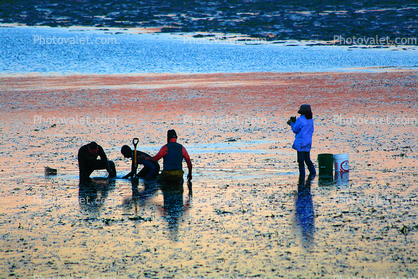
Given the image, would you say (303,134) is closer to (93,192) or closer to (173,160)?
(173,160)

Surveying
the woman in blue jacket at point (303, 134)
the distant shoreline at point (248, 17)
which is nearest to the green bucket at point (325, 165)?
the woman in blue jacket at point (303, 134)

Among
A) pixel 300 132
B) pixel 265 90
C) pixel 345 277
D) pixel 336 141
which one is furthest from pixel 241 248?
pixel 265 90

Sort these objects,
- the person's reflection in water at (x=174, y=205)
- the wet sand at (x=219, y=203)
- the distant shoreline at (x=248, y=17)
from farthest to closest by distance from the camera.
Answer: the distant shoreline at (x=248, y=17) → the person's reflection in water at (x=174, y=205) → the wet sand at (x=219, y=203)

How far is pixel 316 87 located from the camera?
35969mm

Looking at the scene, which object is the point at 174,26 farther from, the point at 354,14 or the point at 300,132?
the point at 300,132

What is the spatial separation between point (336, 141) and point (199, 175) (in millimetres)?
6151

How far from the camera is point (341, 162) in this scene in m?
12.8

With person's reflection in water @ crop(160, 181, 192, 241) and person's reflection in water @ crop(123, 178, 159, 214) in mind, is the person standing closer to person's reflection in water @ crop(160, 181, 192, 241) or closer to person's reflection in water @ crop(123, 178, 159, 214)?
person's reflection in water @ crop(123, 178, 159, 214)

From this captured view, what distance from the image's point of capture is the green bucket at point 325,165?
1288 cm

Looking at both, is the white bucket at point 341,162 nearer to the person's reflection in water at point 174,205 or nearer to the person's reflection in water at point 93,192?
the person's reflection in water at point 174,205

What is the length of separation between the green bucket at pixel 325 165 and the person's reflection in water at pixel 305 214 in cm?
100

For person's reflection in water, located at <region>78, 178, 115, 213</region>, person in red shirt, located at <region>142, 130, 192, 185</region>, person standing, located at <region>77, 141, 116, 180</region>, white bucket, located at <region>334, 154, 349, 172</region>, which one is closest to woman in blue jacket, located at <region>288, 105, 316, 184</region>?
white bucket, located at <region>334, 154, 349, 172</region>

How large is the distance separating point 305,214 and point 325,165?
142 inches

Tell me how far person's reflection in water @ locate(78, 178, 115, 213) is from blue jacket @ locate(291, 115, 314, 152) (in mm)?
4187
